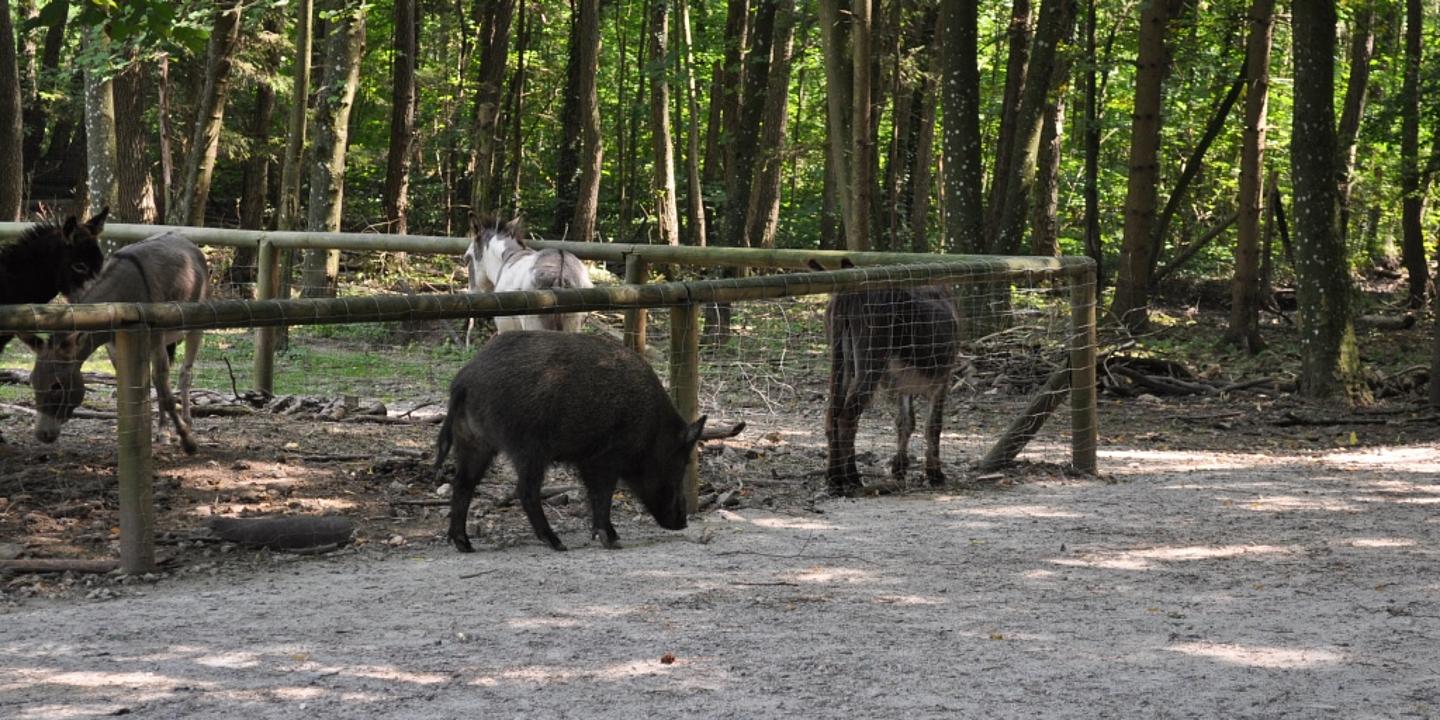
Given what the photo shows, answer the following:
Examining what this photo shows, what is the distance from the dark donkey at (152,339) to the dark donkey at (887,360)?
386 centimetres

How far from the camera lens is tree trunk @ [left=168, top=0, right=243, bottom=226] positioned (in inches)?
640

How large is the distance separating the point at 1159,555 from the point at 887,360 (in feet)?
8.04

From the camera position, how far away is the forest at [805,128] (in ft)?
45.5

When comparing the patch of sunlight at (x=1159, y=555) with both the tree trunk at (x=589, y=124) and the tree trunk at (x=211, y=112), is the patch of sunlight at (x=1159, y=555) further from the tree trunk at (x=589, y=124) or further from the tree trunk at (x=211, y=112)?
the tree trunk at (x=589, y=124)

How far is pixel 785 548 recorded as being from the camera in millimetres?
6891

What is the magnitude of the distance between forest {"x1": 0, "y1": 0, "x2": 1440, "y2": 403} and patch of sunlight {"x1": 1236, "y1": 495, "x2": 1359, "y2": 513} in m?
3.55

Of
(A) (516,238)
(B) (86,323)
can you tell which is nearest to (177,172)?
(A) (516,238)

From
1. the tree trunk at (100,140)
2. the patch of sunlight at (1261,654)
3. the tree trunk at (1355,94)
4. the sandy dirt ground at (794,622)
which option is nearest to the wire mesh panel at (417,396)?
the sandy dirt ground at (794,622)

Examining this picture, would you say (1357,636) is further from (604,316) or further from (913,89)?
(913,89)

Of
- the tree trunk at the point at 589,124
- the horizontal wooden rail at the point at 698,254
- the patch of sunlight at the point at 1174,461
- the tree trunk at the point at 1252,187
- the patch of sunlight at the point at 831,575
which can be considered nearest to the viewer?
the patch of sunlight at the point at 831,575

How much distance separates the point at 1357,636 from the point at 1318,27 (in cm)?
941

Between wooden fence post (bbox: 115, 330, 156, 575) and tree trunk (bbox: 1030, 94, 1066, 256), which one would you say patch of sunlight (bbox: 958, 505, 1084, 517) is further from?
tree trunk (bbox: 1030, 94, 1066, 256)

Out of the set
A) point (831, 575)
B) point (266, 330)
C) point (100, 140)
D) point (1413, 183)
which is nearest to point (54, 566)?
point (831, 575)

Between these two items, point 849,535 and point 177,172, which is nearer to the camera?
point 849,535
